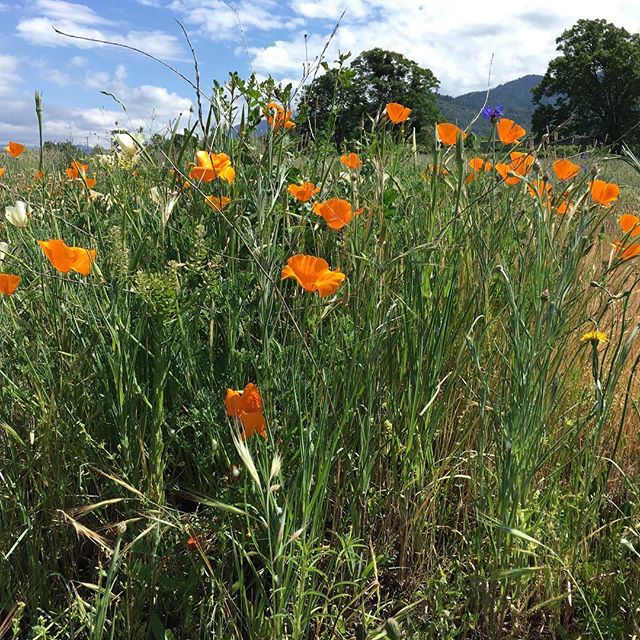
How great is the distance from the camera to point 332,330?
1.16m

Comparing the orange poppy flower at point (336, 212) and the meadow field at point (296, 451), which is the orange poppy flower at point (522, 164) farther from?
the orange poppy flower at point (336, 212)

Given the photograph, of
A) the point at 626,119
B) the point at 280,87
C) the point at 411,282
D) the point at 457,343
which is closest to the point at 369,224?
the point at 411,282

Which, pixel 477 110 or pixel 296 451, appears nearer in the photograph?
pixel 296 451

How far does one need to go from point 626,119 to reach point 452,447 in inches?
1412

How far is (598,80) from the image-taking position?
31031 mm

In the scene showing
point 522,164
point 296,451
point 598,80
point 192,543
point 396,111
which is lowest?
point 192,543

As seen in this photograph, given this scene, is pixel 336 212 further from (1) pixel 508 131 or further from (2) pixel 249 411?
A: (1) pixel 508 131

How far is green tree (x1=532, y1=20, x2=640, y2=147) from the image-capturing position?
102ft

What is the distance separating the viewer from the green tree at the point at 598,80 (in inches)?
1223

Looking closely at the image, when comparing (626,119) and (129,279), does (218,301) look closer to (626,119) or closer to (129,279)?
(129,279)

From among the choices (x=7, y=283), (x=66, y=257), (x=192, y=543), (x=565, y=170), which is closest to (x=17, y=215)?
(x=7, y=283)

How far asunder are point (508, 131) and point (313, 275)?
95 cm

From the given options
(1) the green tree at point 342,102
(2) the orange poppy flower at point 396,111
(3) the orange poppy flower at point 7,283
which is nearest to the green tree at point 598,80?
(1) the green tree at point 342,102

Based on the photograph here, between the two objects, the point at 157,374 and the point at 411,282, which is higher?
the point at 411,282
